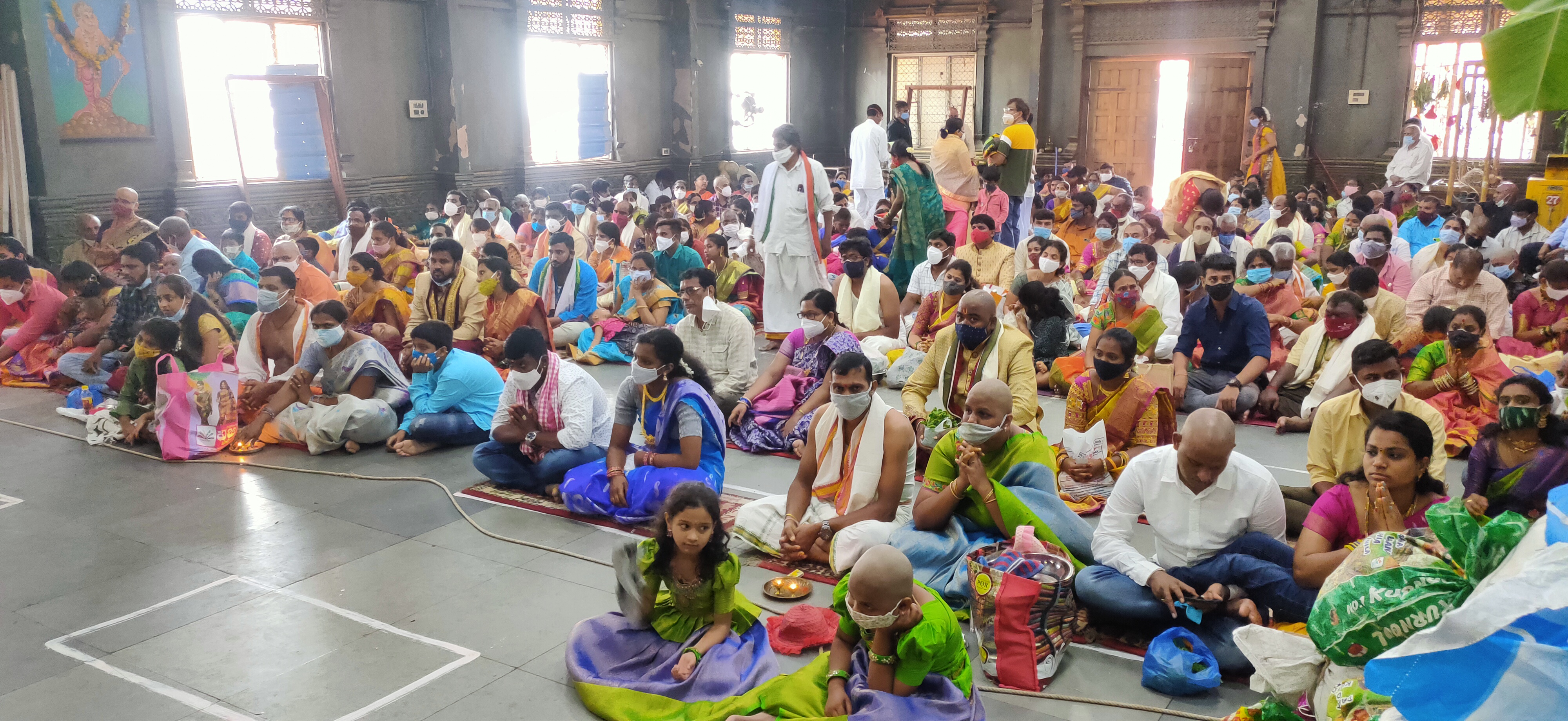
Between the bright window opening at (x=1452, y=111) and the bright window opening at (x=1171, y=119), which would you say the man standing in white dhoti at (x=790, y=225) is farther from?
the bright window opening at (x=1452, y=111)

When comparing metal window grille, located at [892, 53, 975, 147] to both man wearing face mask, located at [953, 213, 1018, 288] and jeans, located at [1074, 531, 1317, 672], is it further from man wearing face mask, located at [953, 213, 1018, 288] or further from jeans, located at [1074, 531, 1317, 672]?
jeans, located at [1074, 531, 1317, 672]

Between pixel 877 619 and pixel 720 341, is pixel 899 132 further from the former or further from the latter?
pixel 877 619

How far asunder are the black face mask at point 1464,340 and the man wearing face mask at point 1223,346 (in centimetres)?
101

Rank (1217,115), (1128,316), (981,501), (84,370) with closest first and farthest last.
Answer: (981,501)
(1128,316)
(84,370)
(1217,115)

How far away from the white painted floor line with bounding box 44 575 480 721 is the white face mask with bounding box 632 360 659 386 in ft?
4.51

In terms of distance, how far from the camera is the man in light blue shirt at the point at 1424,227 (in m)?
8.95

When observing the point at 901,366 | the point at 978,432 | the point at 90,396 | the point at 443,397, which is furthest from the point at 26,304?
the point at 978,432

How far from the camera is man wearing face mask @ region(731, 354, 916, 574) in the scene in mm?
4062

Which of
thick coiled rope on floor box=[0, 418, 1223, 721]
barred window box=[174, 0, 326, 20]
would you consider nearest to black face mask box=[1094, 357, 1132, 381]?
thick coiled rope on floor box=[0, 418, 1223, 721]

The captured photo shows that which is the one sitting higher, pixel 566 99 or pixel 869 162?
pixel 566 99

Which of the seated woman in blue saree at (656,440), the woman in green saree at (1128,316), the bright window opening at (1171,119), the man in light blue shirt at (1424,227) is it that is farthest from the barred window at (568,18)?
the seated woman in blue saree at (656,440)

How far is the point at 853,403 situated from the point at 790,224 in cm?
423

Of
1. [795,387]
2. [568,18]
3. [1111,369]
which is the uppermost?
[568,18]

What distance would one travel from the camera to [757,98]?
16.8 meters
